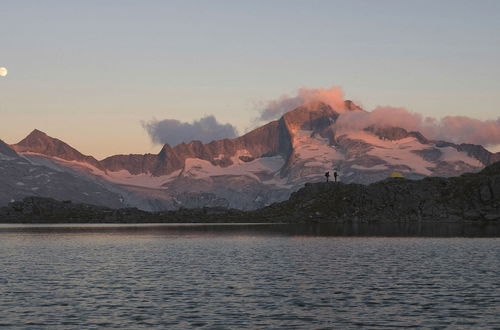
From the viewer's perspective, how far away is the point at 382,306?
7312cm

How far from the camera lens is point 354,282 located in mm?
94625

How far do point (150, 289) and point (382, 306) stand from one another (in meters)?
30.6

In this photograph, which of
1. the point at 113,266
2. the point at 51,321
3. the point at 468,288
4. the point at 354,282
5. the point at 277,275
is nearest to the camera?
the point at 51,321

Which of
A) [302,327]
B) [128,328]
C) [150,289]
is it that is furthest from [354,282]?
[128,328]

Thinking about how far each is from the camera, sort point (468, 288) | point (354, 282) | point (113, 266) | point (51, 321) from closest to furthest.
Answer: point (51, 321) → point (468, 288) → point (354, 282) → point (113, 266)

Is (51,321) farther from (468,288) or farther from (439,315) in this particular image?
(468,288)

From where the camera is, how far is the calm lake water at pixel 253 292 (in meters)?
65.4

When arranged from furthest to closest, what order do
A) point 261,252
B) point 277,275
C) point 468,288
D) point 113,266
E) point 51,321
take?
point 261,252
point 113,266
point 277,275
point 468,288
point 51,321

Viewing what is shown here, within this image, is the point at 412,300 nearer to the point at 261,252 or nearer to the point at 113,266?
the point at 113,266

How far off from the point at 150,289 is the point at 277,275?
23898 mm

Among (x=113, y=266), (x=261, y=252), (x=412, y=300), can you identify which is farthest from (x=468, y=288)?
(x=261, y=252)

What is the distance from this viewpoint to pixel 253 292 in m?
85.0

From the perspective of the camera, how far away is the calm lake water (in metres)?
65.4

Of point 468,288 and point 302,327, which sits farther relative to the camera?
point 468,288
